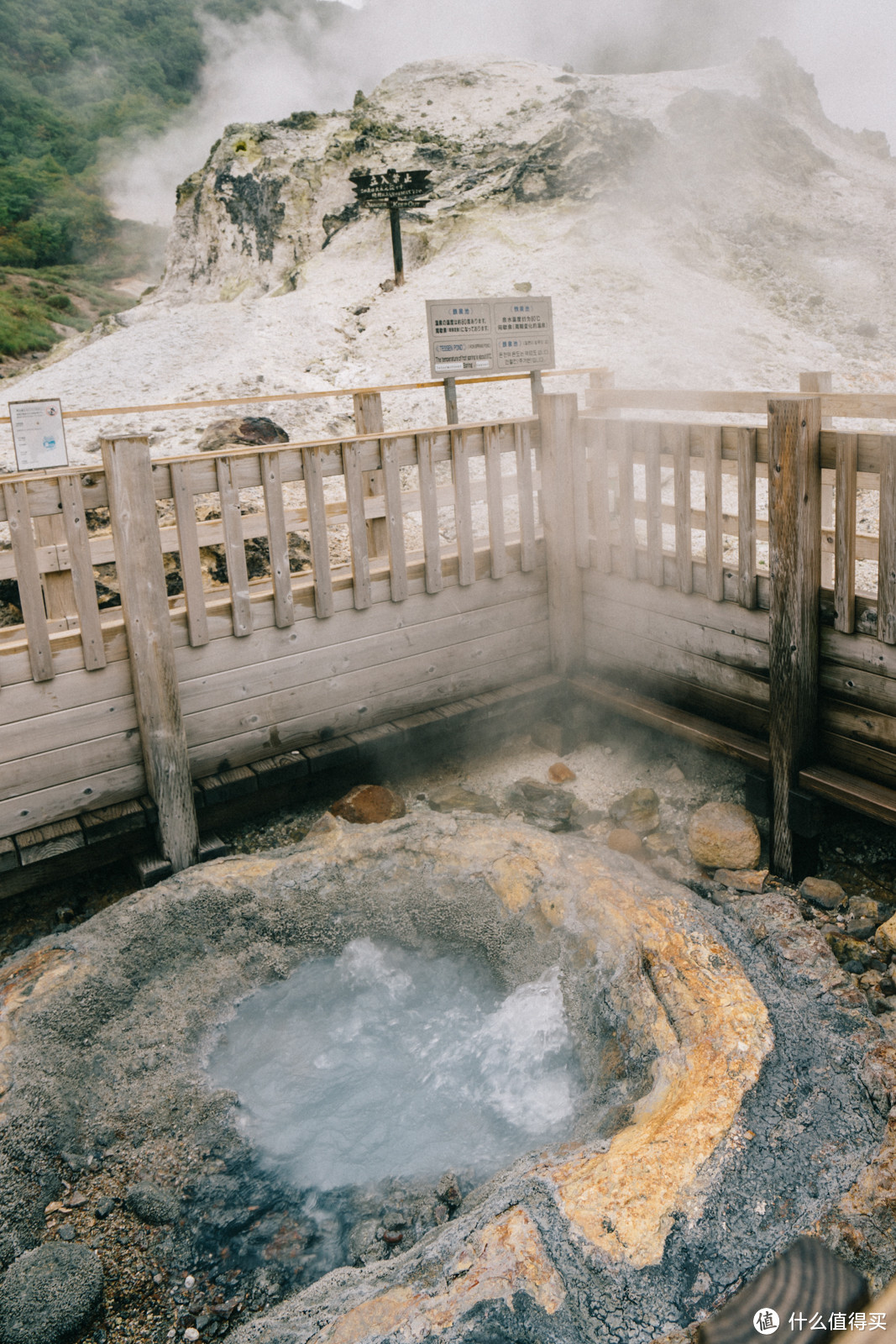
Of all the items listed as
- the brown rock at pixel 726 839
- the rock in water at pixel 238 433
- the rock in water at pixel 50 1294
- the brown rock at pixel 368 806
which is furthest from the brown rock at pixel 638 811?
the rock in water at pixel 238 433

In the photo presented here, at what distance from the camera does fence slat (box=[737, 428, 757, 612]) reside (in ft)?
14.0

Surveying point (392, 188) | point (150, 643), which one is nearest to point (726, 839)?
point (150, 643)

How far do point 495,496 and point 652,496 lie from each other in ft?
2.86

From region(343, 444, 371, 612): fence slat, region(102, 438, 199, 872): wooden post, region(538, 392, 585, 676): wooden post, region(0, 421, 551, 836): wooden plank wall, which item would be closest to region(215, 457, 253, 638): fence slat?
region(0, 421, 551, 836): wooden plank wall

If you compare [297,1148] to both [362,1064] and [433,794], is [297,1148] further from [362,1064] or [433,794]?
[433,794]

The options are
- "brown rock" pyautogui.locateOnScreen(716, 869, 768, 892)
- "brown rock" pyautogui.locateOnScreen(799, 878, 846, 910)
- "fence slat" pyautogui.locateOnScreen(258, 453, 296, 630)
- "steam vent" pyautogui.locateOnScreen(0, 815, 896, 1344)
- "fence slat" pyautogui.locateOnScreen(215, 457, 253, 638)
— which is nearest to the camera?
"steam vent" pyautogui.locateOnScreen(0, 815, 896, 1344)

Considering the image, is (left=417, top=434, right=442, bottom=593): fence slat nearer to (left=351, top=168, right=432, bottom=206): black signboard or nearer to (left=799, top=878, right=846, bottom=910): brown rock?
(left=799, top=878, right=846, bottom=910): brown rock

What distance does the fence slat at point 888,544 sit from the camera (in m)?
3.65

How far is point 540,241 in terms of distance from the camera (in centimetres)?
1892

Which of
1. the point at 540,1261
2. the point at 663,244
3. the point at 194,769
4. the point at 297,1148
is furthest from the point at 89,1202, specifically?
the point at 663,244

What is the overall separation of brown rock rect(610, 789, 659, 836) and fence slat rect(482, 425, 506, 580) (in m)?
1.53

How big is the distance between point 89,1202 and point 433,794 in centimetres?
278

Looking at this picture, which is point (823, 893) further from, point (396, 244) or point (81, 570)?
point (396, 244)

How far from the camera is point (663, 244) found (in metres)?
19.4
